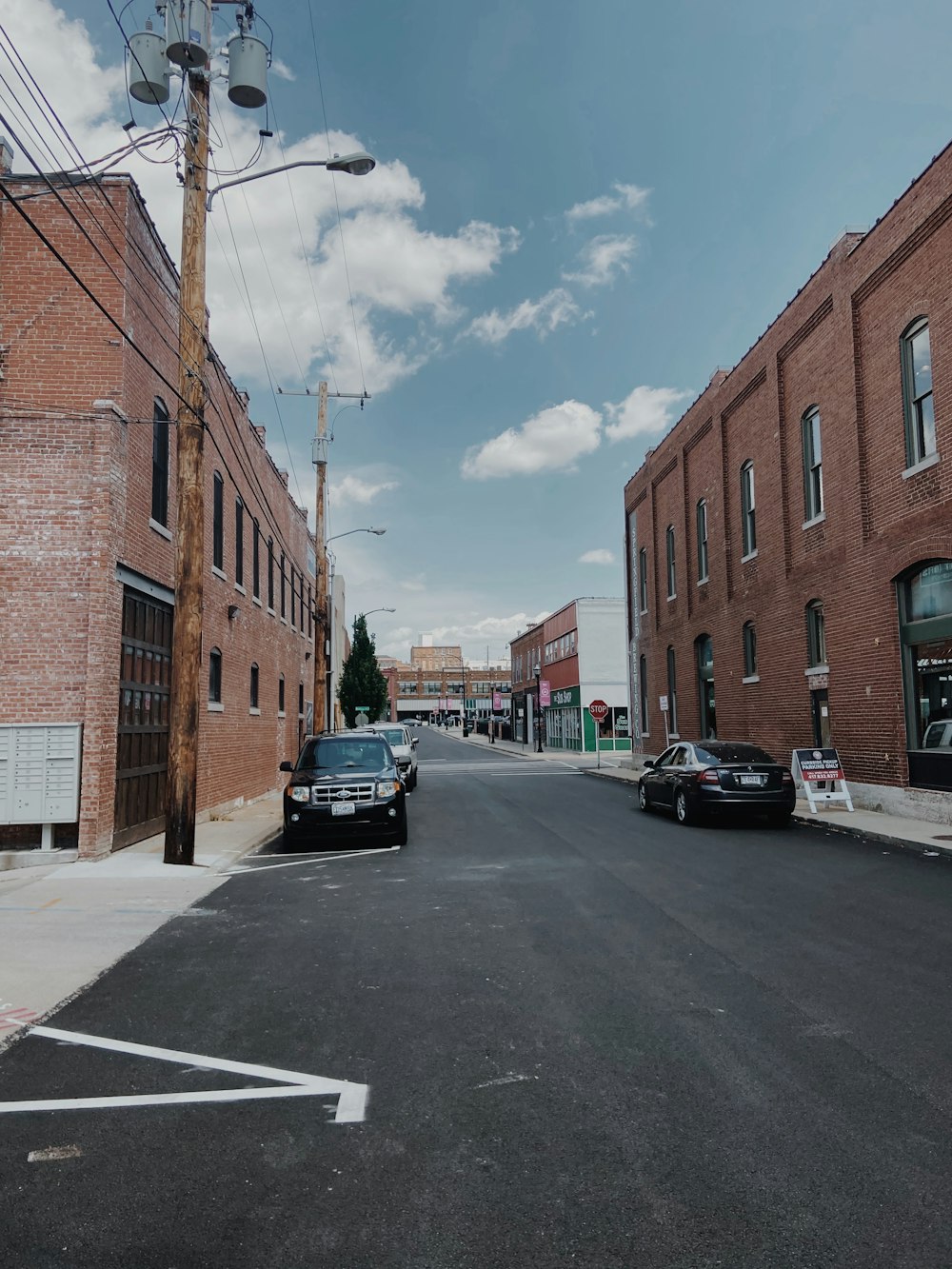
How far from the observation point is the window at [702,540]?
2791 cm

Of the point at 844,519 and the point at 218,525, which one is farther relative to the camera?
the point at 218,525

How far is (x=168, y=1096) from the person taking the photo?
4.43m

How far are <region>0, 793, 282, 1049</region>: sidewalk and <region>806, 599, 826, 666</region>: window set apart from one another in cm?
1268

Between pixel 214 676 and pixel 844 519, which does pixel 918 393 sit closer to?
pixel 844 519

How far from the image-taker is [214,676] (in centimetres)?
1872

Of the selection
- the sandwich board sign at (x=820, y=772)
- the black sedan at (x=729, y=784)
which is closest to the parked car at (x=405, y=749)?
the black sedan at (x=729, y=784)

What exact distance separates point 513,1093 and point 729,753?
41.1 ft

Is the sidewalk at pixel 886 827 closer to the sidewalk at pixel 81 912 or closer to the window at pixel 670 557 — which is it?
the sidewalk at pixel 81 912

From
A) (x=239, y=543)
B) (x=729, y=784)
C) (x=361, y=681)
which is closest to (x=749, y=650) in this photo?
Answer: (x=729, y=784)

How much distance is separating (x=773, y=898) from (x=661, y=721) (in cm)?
2326

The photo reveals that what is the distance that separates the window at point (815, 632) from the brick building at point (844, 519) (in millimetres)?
42

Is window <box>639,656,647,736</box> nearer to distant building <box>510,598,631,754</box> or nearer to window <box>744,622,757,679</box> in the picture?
window <box>744,622,757,679</box>

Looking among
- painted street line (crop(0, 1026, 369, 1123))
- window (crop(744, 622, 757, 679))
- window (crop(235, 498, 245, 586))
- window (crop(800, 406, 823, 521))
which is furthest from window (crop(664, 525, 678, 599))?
painted street line (crop(0, 1026, 369, 1123))

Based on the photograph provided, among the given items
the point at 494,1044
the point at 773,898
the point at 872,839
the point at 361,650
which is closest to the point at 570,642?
the point at 361,650
